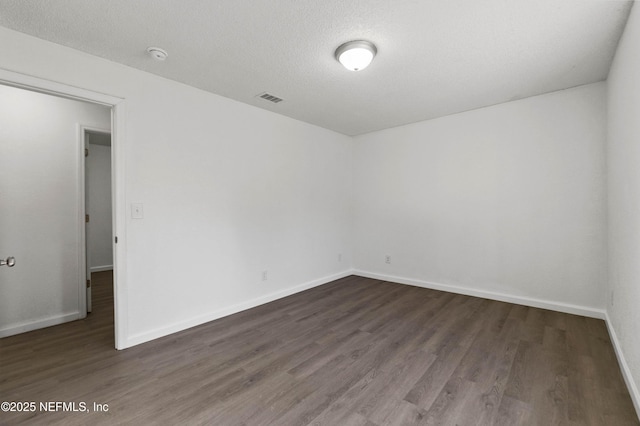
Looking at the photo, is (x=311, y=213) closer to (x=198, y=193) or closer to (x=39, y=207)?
(x=198, y=193)

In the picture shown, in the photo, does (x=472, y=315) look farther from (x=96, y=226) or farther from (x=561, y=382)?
(x=96, y=226)

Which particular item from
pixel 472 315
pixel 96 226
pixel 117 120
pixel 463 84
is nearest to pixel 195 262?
pixel 117 120

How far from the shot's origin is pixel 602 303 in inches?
116

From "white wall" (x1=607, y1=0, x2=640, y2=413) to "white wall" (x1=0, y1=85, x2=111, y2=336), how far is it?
16.2 feet

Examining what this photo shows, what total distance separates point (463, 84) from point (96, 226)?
7018mm

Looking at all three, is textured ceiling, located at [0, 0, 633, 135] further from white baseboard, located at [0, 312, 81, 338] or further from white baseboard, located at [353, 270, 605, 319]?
white baseboard, located at [0, 312, 81, 338]

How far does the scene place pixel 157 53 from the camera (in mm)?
2258

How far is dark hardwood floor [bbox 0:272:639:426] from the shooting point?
1631 mm

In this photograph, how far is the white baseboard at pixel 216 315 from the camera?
251cm

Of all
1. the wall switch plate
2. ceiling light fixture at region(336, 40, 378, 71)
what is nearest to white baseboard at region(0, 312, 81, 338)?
the wall switch plate

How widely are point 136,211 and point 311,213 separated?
2.39 meters

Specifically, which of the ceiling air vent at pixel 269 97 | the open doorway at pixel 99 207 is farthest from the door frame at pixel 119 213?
the open doorway at pixel 99 207

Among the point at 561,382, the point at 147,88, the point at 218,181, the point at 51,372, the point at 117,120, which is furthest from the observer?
the point at 218,181

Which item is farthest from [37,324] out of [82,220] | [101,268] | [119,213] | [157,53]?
[101,268]
